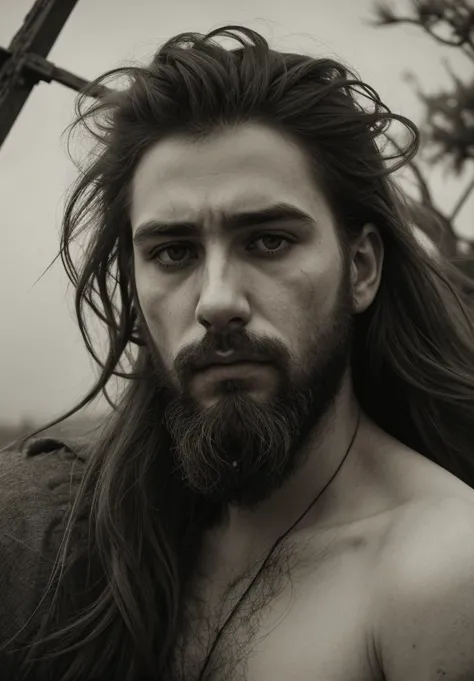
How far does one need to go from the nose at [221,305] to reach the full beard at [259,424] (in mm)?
59

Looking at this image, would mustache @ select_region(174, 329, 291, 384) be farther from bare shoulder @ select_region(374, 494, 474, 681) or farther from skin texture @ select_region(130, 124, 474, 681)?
bare shoulder @ select_region(374, 494, 474, 681)

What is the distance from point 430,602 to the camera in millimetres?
2047

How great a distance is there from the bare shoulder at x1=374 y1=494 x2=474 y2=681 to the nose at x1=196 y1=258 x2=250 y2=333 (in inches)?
23.2

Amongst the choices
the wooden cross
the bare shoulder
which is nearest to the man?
the bare shoulder

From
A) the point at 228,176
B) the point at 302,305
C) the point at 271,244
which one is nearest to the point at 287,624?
the point at 302,305

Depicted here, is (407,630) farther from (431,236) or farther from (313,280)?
(431,236)

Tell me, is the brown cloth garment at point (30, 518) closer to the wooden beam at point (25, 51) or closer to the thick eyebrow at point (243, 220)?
the thick eyebrow at point (243, 220)

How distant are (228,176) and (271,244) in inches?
7.4

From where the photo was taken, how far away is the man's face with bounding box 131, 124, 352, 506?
7.79ft

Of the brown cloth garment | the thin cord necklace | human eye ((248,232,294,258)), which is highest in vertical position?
human eye ((248,232,294,258))

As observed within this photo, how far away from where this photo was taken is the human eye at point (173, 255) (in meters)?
2.53

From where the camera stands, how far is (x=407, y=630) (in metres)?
2.06

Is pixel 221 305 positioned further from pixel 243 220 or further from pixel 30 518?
pixel 30 518

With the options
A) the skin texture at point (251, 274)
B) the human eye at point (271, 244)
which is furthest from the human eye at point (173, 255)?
the human eye at point (271, 244)
